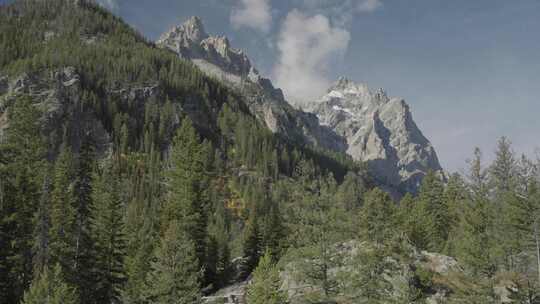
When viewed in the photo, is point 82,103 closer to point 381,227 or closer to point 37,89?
point 37,89

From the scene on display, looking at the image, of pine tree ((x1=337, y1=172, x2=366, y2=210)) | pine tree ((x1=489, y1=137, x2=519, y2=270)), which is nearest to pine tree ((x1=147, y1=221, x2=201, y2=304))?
pine tree ((x1=337, y1=172, x2=366, y2=210))

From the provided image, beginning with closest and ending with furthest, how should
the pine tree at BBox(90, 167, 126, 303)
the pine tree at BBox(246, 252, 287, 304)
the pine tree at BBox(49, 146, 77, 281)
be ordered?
the pine tree at BBox(246, 252, 287, 304)
the pine tree at BBox(49, 146, 77, 281)
the pine tree at BBox(90, 167, 126, 303)

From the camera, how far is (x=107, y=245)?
34531mm

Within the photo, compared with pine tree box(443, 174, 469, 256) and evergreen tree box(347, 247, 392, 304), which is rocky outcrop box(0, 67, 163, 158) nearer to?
pine tree box(443, 174, 469, 256)

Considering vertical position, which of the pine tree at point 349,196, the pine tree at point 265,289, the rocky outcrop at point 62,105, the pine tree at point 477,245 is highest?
the rocky outcrop at point 62,105

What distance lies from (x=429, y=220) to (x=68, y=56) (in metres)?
168

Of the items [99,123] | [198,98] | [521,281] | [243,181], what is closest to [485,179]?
[521,281]

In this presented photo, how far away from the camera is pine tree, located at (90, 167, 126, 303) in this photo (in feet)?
111

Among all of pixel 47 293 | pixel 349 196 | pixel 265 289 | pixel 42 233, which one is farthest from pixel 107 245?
pixel 349 196

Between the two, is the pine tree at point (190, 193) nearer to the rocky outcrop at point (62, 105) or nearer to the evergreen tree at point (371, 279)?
the evergreen tree at point (371, 279)

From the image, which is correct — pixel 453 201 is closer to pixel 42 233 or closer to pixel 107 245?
pixel 107 245

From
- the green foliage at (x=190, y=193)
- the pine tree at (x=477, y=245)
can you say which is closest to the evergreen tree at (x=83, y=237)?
the green foliage at (x=190, y=193)

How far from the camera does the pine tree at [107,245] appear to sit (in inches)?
1334

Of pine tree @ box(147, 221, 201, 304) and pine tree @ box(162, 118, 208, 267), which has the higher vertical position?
pine tree @ box(162, 118, 208, 267)
